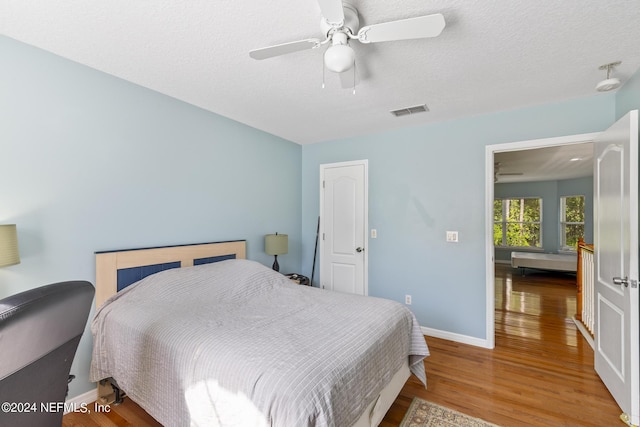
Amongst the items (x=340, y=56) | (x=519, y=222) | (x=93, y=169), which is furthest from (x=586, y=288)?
(x=93, y=169)

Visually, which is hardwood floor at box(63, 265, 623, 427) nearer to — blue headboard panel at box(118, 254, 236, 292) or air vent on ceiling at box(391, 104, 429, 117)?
blue headboard panel at box(118, 254, 236, 292)

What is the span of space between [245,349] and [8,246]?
4.75 feet

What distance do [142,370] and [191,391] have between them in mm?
510

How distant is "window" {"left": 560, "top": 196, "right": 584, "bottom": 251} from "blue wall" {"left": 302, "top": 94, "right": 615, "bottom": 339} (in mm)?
6023

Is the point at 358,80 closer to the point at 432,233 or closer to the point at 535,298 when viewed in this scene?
the point at 432,233

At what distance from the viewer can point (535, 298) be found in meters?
4.96

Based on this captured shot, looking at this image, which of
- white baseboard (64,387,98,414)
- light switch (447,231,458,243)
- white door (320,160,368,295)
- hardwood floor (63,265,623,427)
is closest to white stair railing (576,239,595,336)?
hardwood floor (63,265,623,427)

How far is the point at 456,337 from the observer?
10.8ft

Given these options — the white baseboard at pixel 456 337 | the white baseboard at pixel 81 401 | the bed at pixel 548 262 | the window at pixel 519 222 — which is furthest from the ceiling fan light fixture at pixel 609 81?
the window at pixel 519 222

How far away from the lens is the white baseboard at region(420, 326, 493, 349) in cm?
314

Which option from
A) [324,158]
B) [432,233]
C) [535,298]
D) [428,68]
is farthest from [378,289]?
[535,298]

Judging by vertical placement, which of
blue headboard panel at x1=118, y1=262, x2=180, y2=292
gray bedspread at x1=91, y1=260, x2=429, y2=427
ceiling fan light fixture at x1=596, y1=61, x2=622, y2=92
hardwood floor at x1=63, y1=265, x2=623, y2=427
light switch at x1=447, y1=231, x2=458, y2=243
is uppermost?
ceiling fan light fixture at x1=596, y1=61, x2=622, y2=92

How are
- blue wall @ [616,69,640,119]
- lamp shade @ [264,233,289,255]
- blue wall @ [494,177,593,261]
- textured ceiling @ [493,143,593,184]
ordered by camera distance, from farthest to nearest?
blue wall @ [494,177,593,261], textured ceiling @ [493,143,593,184], lamp shade @ [264,233,289,255], blue wall @ [616,69,640,119]

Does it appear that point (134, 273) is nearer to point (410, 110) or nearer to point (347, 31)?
point (347, 31)
